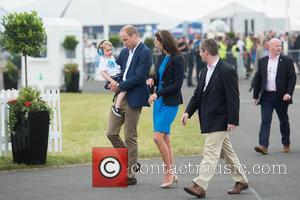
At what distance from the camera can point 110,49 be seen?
36.9ft

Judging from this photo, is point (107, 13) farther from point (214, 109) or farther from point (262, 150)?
point (214, 109)

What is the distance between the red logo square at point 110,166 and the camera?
1033 cm

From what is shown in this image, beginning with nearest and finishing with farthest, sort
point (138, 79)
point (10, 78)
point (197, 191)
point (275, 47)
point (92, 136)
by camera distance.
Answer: point (197, 191)
point (138, 79)
point (275, 47)
point (92, 136)
point (10, 78)

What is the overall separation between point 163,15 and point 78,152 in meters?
27.6

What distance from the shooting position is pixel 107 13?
41.0 metres

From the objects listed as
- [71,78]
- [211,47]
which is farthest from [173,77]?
[71,78]

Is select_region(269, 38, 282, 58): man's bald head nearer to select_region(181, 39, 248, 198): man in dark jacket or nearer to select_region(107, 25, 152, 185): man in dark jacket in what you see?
select_region(107, 25, 152, 185): man in dark jacket

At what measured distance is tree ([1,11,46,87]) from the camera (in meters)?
13.2

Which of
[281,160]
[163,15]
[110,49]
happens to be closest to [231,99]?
[110,49]

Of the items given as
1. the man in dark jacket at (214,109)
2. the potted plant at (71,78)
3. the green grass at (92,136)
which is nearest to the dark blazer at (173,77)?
the man in dark jacket at (214,109)

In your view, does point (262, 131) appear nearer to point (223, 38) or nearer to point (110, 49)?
point (110, 49)

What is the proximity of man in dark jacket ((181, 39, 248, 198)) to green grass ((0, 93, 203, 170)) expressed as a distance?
3.73 metres

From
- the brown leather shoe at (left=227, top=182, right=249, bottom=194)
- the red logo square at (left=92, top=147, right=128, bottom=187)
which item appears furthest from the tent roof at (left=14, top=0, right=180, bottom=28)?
the brown leather shoe at (left=227, top=182, right=249, bottom=194)

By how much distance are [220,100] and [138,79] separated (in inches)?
50.3
